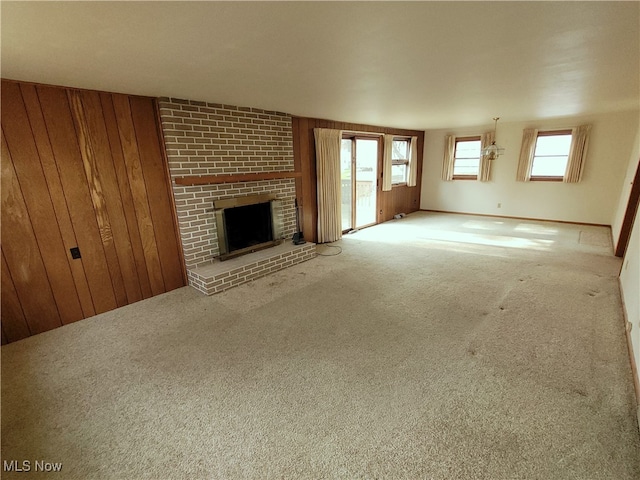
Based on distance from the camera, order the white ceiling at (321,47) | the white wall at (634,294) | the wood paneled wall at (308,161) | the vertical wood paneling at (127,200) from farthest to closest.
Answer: the wood paneled wall at (308,161) → the vertical wood paneling at (127,200) → the white wall at (634,294) → the white ceiling at (321,47)

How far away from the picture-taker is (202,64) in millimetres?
1905

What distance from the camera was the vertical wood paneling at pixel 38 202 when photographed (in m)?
2.20

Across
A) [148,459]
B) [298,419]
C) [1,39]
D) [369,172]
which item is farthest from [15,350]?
[369,172]

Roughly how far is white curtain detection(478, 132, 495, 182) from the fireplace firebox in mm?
5104

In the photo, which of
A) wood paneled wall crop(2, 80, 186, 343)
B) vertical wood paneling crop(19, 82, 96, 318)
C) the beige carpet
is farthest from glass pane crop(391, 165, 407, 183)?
vertical wood paneling crop(19, 82, 96, 318)

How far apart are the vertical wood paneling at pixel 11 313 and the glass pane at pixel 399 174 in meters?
6.43

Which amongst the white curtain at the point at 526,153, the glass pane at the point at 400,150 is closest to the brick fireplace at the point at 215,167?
the glass pane at the point at 400,150

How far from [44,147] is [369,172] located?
5082 millimetres

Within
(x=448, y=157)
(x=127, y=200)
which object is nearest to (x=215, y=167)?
(x=127, y=200)

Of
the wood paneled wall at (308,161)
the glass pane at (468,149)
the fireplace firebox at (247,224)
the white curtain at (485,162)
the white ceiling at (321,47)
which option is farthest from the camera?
the glass pane at (468,149)

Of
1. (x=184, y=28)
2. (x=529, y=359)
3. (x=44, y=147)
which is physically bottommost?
(x=529, y=359)

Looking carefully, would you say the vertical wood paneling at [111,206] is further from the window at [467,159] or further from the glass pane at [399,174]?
the window at [467,159]

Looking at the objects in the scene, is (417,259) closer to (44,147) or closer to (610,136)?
(44,147)

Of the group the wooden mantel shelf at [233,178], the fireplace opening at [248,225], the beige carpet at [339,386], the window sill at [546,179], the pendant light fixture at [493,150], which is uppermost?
the pendant light fixture at [493,150]
